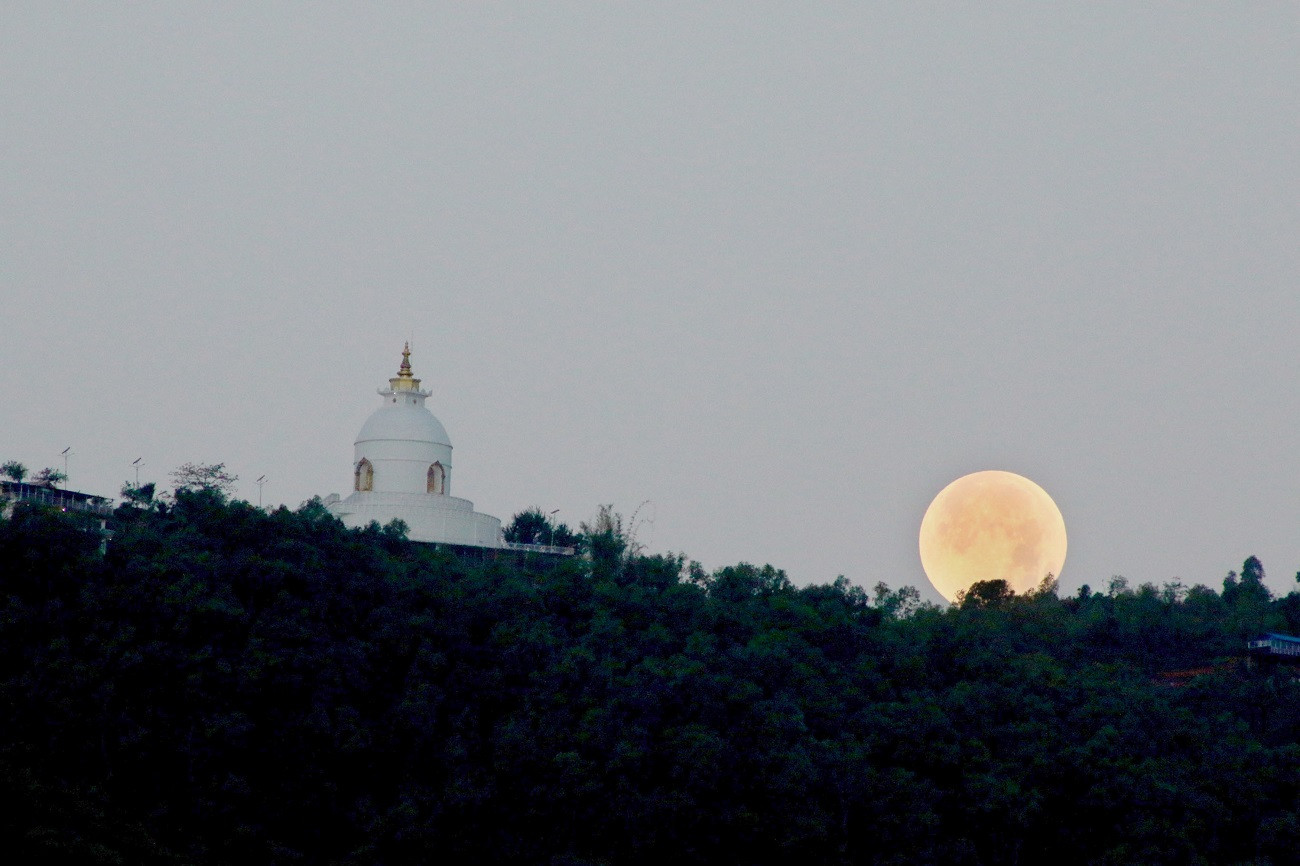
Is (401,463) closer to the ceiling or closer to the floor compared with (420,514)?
closer to the ceiling

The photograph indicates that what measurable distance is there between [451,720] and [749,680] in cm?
593

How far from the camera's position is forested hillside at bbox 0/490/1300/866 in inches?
1233

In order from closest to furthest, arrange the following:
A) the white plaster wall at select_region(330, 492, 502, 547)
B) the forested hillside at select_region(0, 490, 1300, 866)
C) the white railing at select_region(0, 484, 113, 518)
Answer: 1. the forested hillside at select_region(0, 490, 1300, 866)
2. the white railing at select_region(0, 484, 113, 518)
3. the white plaster wall at select_region(330, 492, 502, 547)

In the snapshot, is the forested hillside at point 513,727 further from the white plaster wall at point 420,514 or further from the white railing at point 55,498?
the white plaster wall at point 420,514

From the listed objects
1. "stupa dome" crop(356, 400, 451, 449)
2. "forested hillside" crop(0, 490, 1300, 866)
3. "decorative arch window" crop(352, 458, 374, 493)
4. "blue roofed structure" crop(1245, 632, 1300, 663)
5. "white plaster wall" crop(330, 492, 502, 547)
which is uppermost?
"stupa dome" crop(356, 400, 451, 449)

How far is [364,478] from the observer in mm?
50969

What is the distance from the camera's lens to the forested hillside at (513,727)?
31.3m

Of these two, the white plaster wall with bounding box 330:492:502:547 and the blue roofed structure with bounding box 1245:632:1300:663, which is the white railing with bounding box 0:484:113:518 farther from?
the blue roofed structure with bounding box 1245:632:1300:663

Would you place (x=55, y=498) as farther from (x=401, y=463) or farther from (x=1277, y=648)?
(x=1277, y=648)

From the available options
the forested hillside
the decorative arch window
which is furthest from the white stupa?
the forested hillside

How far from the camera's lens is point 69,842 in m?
29.0

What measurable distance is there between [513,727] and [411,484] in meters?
18.3

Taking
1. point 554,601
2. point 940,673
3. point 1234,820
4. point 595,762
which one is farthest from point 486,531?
point 1234,820

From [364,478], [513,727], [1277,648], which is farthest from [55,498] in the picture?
[1277,648]
